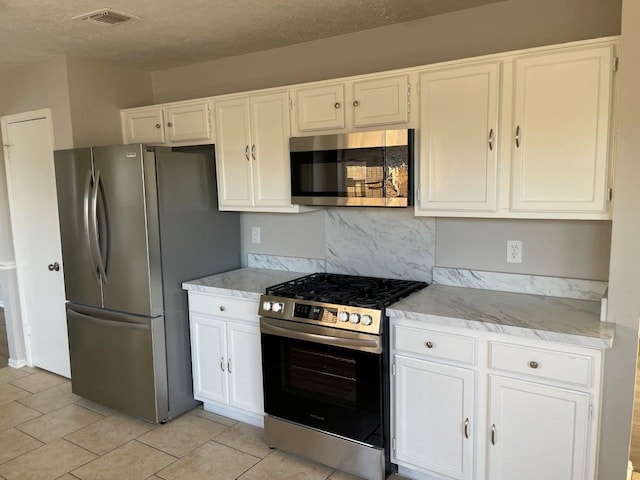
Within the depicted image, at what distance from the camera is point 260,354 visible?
2.96m

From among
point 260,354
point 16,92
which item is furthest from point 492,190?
point 16,92

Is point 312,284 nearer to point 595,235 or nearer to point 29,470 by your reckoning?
point 595,235

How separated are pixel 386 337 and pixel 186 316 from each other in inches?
60.2

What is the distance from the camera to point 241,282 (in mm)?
3195

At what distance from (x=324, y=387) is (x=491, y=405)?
869mm

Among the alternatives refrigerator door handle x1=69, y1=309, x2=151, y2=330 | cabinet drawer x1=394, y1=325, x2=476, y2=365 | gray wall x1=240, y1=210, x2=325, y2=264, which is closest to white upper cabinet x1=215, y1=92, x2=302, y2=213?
gray wall x1=240, y1=210, x2=325, y2=264

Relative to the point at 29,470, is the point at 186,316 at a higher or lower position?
higher

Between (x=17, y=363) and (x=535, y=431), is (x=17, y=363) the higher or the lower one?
the lower one

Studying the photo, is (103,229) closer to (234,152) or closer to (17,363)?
(234,152)

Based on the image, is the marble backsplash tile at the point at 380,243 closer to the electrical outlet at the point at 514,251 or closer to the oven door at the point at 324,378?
the electrical outlet at the point at 514,251

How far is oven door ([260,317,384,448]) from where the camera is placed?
2.45m

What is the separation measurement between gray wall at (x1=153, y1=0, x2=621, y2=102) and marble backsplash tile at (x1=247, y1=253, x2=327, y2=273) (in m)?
1.26

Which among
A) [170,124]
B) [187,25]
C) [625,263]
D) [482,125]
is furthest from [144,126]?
[625,263]

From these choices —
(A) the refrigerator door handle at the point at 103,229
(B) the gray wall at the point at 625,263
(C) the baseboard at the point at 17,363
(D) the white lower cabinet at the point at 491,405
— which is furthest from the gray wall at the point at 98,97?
(B) the gray wall at the point at 625,263
